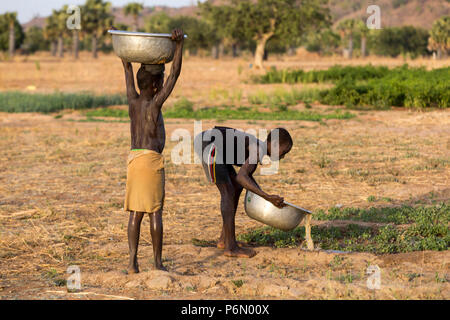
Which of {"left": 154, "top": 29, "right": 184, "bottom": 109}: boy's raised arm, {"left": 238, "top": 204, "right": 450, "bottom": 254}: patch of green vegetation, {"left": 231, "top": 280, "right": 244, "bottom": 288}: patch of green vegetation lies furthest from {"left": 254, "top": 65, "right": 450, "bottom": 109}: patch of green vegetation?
{"left": 231, "top": 280, "right": 244, "bottom": 288}: patch of green vegetation

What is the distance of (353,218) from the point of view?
629cm

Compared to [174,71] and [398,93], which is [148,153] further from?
[398,93]

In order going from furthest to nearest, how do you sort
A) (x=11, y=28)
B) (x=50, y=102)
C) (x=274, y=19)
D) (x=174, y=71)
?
1. (x=11, y=28)
2. (x=274, y=19)
3. (x=50, y=102)
4. (x=174, y=71)

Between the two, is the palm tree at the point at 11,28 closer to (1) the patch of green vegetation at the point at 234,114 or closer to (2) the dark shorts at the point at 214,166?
(1) the patch of green vegetation at the point at 234,114

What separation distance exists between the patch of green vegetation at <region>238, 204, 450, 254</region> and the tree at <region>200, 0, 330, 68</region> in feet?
91.2

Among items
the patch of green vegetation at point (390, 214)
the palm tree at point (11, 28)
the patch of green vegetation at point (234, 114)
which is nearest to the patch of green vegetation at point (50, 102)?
the patch of green vegetation at point (234, 114)

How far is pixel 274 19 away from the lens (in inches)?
1336

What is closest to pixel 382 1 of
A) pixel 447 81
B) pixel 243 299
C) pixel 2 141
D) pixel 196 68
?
pixel 196 68

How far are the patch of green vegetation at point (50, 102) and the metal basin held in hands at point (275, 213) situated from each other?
13.6 metres

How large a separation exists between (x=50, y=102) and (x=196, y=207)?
12374mm

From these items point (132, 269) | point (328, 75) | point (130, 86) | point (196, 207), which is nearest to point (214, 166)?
point (130, 86)

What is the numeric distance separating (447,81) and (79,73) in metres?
19.9

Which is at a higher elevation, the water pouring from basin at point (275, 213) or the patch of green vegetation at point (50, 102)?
the patch of green vegetation at point (50, 102)

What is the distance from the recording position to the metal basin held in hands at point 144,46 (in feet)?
13.9
